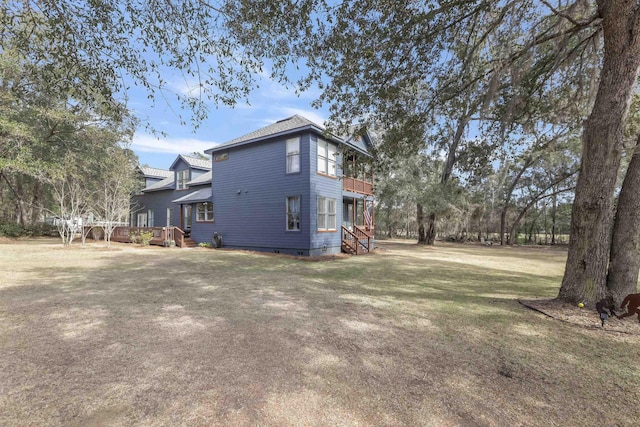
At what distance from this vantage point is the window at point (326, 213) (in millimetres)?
13531

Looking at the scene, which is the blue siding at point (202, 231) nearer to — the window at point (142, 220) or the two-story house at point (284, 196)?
the two-story house at point (284, 196)

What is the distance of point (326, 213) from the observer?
13.8 m

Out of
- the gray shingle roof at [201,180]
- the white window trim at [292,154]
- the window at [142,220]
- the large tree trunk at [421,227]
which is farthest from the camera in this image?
the window at [142,220]

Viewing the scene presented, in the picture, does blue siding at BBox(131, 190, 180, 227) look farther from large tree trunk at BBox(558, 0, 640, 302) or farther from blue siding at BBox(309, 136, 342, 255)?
large tree trunk at BBox(558, 0, 640, 302)

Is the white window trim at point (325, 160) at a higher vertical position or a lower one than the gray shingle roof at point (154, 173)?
lower

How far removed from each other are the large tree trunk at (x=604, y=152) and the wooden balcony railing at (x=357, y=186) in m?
10.8

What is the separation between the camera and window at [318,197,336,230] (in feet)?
44.4

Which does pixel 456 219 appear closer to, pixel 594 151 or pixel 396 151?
pixel 396 151

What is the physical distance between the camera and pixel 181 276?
7941mm

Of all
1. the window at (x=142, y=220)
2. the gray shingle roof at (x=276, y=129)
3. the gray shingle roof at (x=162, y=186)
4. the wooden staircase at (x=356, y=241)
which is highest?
the gray shingle roof at (x=276, y=129)

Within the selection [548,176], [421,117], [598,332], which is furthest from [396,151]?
[548,176]

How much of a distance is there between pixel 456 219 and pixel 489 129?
1710 centimetres

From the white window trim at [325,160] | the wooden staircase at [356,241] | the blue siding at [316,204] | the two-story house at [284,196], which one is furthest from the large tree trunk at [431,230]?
the white window trim at [325,160]

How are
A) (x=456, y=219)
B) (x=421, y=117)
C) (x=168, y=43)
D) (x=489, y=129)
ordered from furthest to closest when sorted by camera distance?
(x=456, y=219), (x=489, y=129), (x=421, y=117), (x=168, y=43)
